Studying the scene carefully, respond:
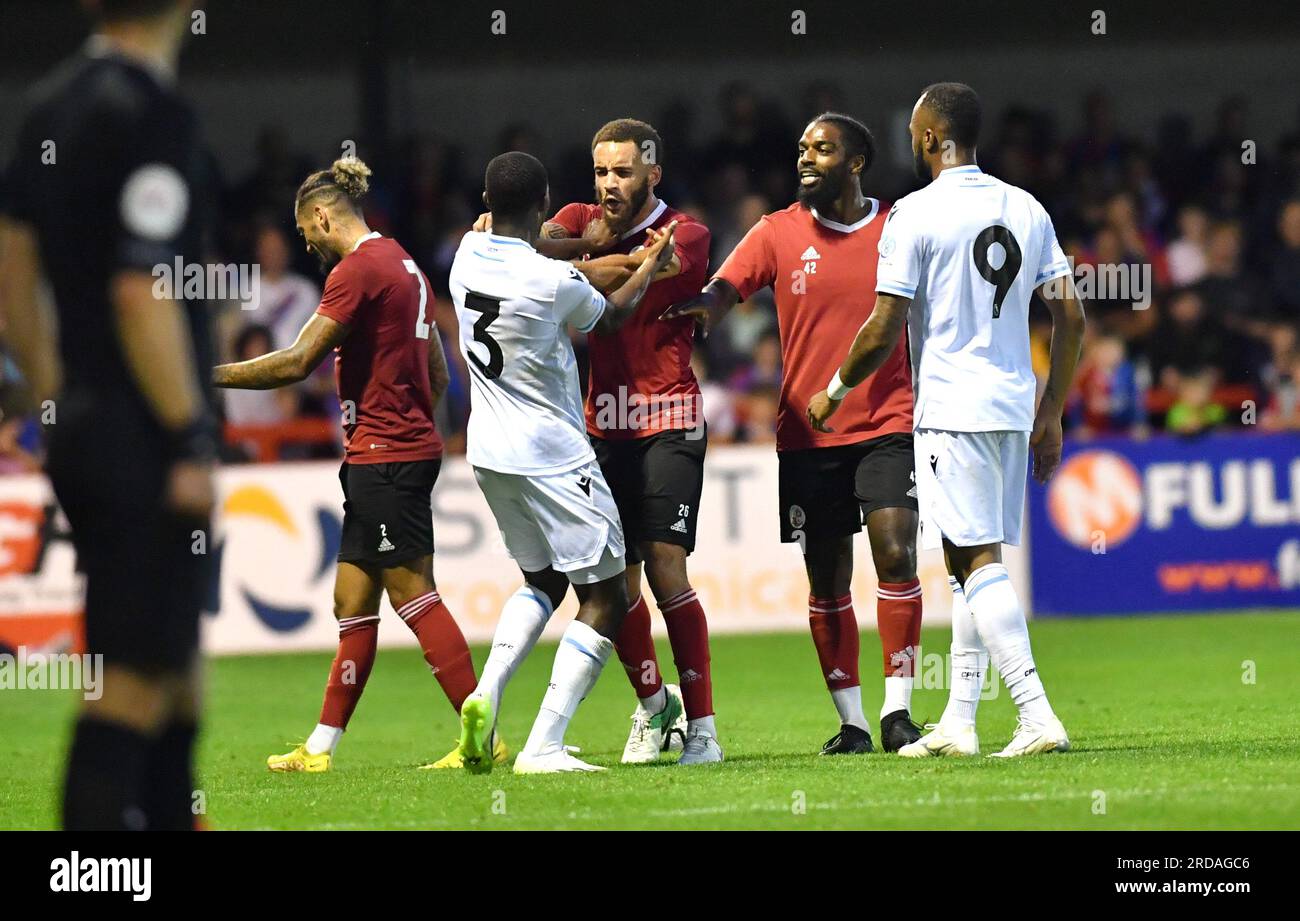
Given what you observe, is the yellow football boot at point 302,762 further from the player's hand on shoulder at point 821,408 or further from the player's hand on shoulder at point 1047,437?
the player's hand on shoulder at point 1047,437

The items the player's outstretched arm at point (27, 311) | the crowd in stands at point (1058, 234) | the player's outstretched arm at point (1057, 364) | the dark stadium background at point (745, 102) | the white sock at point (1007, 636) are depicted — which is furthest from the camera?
the dark stadium background at point (745, 102)

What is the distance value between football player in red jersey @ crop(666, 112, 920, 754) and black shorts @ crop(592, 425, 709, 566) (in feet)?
1.50

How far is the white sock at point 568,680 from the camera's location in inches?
278

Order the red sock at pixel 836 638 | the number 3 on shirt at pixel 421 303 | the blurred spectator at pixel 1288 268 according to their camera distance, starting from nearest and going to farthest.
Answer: the red sock at pixel 836 638 → the number 3 on shirt at pixel 421 303 → the blurred spectator at pixel 1288 268

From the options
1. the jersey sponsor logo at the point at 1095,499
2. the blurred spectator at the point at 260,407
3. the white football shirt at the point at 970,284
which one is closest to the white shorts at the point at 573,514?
the white football shirt at the point at 970,284

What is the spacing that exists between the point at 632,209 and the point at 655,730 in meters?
2.06

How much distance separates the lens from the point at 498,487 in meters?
7.27

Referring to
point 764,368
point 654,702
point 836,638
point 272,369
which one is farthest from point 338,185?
point 764,368

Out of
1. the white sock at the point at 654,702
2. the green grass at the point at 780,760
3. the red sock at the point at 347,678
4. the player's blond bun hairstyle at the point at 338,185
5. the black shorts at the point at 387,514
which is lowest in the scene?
the green grass at the point at 780,760

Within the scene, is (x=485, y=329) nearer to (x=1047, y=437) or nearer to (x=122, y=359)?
(x=1047, y=437)

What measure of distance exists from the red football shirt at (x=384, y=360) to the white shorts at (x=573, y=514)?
868 millimetres

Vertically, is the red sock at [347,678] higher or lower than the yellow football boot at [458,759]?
higher

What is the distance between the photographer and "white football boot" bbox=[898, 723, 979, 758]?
727 cm
